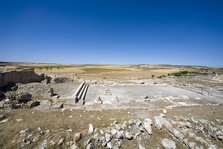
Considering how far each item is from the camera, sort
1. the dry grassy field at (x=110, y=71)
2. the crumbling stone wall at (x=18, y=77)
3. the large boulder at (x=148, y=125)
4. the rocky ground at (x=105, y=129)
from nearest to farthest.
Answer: the rocky ground at (x=105, y=129) → the large boulder at (x=148, y=125) → the crumbling stone wall at (x=18, y=77) → the dry grassy field at (x=110, y=71)

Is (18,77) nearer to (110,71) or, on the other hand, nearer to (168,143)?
(168,143)

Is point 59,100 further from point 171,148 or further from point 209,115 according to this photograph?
point 209,115

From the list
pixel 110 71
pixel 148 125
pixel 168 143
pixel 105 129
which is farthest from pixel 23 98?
pixel 110 71

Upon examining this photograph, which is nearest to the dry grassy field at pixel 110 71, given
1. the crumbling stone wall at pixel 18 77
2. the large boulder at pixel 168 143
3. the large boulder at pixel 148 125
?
the crumbling stone wall at pixel 18 77

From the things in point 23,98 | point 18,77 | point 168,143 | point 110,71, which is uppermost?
point 18,77

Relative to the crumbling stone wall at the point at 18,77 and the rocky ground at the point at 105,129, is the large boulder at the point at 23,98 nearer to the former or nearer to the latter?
the rocky ground at the point at 105,129

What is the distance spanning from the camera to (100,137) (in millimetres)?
5766

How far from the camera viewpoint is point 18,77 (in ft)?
53.1

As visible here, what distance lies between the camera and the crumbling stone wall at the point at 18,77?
1383 cm

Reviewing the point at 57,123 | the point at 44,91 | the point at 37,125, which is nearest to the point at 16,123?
the point at 37,125

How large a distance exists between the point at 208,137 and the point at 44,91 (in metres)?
12.3

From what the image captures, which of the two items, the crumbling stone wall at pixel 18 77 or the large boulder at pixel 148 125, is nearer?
the large boulder at pixel 148 125

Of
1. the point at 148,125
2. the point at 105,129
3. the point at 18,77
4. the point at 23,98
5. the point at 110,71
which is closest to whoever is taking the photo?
the point at 105,129

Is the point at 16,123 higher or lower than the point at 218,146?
higher
